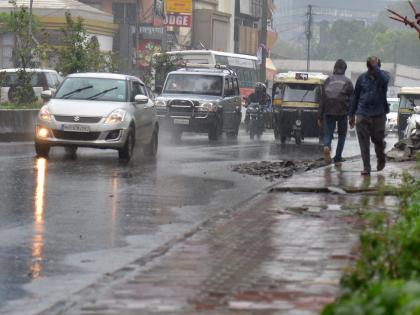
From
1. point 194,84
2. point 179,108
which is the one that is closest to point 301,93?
point 194,84

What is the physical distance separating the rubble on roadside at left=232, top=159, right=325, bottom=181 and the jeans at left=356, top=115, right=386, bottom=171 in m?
1.41

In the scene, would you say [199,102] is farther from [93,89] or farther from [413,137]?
[93,89]

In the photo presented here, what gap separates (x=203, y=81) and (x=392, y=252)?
28.6 m

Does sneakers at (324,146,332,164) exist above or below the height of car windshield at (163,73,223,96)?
below

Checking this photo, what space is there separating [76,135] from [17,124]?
32.1 feet

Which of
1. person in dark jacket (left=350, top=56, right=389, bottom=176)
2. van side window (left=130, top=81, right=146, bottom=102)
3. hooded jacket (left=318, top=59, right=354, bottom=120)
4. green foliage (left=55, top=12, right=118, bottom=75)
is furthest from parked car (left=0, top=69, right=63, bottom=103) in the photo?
person in dark jacket (left=350, top=56, right=389, bottom=176)

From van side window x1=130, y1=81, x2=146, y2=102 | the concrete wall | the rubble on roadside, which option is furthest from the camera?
the concrete wall

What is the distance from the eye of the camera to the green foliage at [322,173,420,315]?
18.1ft

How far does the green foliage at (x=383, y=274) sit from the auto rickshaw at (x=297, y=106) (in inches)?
1001

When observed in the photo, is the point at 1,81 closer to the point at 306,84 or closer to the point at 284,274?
the point at 306,84

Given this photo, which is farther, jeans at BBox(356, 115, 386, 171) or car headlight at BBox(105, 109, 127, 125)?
car headlight at BBox(105, 109, 127, 125)

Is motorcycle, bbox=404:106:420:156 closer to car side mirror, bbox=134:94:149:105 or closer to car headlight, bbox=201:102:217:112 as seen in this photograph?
car side mirror, bbox=134:94:149:105

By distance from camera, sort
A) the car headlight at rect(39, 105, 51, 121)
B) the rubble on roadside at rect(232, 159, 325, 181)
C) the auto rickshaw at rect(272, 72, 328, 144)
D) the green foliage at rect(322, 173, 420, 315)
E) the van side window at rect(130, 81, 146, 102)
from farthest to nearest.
Answer: the auto rickshaw at rect(272, 72, 328, 144)
the van side window at rect(130, 81, 146, 102)
the car headlight at rect(39, 105, 51, 121)
the rubble on roadside at rect(232, 159, 325, 181)
the green foliage at rect(322, 173, 420, 315)

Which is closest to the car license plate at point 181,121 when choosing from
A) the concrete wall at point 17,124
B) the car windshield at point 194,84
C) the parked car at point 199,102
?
the parked car at point 199,102
